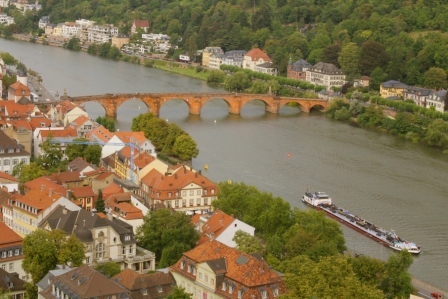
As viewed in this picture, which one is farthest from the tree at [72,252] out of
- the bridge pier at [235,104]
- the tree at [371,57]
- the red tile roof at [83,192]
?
the tree at [371,57]

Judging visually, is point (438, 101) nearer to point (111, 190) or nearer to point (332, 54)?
point (332, 54)

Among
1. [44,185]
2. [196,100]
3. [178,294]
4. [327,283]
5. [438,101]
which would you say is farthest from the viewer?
[438,101]

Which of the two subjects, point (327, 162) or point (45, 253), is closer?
point (45, 253)

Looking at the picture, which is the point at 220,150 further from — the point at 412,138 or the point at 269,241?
the point at 269,241

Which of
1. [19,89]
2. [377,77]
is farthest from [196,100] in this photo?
[377,77]

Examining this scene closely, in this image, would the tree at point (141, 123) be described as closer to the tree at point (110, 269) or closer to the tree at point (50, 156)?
the tree at point (50, 156)

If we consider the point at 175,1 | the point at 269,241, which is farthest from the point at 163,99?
the point at 175,1

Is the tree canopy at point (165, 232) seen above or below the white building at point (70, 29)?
above
